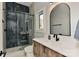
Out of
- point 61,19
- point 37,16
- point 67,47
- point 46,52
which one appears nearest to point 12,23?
point 37,16

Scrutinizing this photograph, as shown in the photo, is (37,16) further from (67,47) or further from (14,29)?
(67,47)

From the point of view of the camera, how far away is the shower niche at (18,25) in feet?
14.8

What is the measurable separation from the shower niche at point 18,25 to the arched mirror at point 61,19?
2037 mm

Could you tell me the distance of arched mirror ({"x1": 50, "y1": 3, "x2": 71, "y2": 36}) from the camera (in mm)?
2363

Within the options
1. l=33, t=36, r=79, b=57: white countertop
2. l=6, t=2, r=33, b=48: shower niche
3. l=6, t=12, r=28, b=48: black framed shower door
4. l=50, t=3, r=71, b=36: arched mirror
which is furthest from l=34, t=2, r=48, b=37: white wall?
l=33, t=36, r=79, b=57: white countertop

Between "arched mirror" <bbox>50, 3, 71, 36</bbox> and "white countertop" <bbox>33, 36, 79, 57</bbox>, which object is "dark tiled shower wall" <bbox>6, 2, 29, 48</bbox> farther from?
"white countertop" <bbox>33, 36, 79, 57</bbox>

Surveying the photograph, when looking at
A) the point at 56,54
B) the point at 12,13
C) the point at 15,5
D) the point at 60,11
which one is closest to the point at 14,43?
the point at 12,13

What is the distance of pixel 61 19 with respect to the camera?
258 centimetres

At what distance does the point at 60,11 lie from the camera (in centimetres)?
263

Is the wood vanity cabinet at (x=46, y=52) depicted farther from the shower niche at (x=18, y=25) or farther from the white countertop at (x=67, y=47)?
the shower niche at (x=18, y=25)

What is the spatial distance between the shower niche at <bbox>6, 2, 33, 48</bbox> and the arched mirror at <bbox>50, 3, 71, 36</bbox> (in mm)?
2037

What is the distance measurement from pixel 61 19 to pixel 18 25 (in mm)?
2605

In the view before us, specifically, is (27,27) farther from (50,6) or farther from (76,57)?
(76,57)

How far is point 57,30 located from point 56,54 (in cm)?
142
